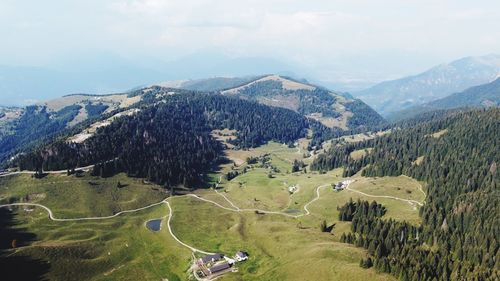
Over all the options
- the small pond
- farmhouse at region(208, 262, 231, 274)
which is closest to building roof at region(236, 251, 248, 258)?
farmhouse at region(208, 262, 231, 274)

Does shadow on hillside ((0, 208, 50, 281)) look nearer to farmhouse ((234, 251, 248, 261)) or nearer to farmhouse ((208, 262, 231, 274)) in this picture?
farmhouse ((208, 262, 231, 274))

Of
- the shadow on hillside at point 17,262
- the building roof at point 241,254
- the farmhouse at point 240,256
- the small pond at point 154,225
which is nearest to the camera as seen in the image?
the shadow on hillside at point 17,262

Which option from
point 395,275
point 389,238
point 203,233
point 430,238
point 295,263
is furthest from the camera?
point 203,233

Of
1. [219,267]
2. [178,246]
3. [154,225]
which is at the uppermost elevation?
[219,267]

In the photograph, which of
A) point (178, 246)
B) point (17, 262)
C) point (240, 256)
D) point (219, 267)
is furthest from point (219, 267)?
point (17, 262)

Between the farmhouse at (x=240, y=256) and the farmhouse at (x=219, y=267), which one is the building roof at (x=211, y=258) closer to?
the farmhouse at (x=219, y=267)

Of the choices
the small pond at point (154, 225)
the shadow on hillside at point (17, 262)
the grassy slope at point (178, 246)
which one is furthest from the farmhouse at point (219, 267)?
the shadow on hillside at point (17, 262)

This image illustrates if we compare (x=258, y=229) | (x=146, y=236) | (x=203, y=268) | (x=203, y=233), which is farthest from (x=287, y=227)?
(x=146, y=236)

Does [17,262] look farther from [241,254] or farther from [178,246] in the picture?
[241,254]

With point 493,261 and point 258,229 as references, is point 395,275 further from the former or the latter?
point 258,229
